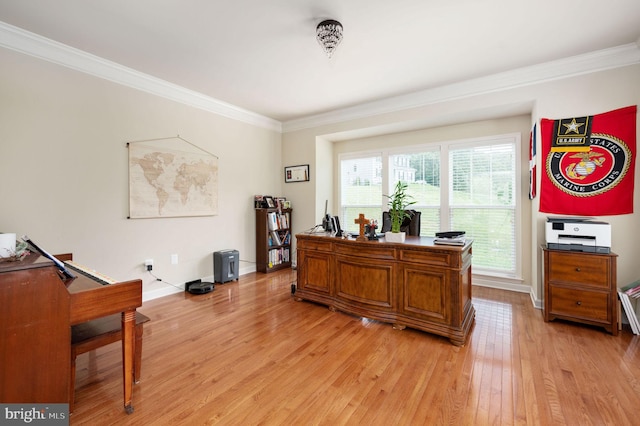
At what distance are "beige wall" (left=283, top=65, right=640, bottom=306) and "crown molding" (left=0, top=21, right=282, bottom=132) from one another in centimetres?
171

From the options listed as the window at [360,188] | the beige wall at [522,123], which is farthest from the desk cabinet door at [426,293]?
the window at [360,188]

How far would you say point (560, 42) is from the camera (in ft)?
8.86

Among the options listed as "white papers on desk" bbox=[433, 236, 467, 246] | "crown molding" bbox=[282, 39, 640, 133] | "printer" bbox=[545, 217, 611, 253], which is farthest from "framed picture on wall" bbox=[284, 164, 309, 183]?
"printer" bbox=[545, 217, 611, 253]

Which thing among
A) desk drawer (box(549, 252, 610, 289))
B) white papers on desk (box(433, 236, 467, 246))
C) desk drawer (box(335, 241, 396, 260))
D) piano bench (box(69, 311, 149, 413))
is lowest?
piano bench (box(69, 311, 149, 413))

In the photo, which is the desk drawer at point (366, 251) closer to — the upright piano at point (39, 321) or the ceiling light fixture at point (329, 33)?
the ceiling light fixture at point (329, 33)

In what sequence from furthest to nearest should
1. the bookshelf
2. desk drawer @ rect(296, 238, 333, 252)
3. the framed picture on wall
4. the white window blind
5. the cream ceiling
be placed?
the framed picture on wall → the bookshelf → the white window blind → desk drawer @ rect(296, 238, 333, 252) → the cream ceiling

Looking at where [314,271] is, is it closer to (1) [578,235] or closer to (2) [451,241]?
(2) [451,241]

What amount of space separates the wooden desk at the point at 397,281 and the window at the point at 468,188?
1558mm

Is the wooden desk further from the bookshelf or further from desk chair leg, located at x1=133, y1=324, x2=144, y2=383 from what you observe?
desk chair leg, located at x1=133, y1=324, x2=144, y2=383

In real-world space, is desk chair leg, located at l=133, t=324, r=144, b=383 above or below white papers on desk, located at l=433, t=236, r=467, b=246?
below

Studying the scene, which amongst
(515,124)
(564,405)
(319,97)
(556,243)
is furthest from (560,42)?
(564,405)

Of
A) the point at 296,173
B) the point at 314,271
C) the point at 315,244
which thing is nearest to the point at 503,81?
the point at 315,244

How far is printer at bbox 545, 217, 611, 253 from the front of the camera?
2.63 m

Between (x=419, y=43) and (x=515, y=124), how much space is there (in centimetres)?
206
